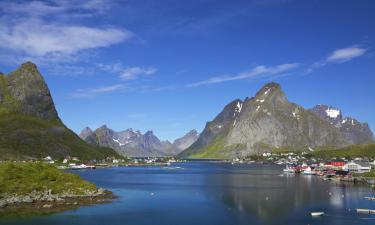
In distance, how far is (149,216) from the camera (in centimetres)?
8806

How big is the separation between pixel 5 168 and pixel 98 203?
2970 centimetres

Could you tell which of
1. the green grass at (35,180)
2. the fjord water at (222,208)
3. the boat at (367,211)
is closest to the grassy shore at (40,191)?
the green grass at (35,180)

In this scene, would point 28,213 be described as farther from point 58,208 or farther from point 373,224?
point 373,224

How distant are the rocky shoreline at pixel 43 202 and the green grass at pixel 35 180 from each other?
92.5 inches

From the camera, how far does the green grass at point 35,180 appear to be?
104 meters

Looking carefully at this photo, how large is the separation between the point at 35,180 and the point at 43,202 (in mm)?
12357

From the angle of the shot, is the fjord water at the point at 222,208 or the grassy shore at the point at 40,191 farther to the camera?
the grassy shore at the point at 40,191

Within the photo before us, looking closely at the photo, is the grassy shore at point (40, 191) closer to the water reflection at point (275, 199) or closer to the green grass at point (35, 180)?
the green grass at point (35, 180)

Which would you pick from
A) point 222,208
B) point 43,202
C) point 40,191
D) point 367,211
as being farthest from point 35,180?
point 367,211

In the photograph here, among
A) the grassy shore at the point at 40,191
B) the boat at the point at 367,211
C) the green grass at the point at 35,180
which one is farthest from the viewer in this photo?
the green grass at the point at 35,180

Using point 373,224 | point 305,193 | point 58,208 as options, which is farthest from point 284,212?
point 58,208

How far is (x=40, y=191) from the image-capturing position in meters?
103

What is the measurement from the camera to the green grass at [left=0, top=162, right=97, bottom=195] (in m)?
A: 104

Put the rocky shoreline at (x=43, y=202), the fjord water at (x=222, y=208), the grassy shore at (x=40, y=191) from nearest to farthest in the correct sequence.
Result: the fjord water at (x=222, y=208) < the rocky shoreline at (x=43, y=202) < the grassy shore at (x=40, y=191)
